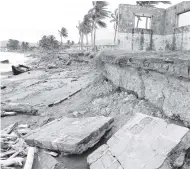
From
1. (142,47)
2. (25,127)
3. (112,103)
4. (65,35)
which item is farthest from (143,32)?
(65,35)

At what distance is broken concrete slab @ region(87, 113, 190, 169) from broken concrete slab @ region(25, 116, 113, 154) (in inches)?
9.6

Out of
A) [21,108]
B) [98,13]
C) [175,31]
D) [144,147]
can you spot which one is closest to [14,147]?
[21,108]

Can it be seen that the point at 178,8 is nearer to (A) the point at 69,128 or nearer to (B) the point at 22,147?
(A) the point at 69,128

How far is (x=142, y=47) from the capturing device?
12453 mm

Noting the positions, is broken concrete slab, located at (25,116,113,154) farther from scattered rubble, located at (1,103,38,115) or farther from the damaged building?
the damaged building

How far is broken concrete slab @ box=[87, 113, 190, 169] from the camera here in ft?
7.86

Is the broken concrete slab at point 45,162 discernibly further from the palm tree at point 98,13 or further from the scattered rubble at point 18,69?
the palm tree at point 98,13

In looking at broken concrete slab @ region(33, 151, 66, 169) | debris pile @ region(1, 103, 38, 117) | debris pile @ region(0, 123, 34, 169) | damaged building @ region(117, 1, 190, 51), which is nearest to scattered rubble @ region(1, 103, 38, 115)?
debris pile @ region(1, 103, 38, 117)

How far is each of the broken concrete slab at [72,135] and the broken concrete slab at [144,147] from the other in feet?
0.80

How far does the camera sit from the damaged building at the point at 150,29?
1148 cm

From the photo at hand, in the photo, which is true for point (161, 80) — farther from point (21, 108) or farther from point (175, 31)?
point (175, 31)

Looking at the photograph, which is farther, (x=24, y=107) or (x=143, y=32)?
(x=143, y=32)

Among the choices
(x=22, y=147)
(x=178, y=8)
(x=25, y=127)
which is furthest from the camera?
(x=178, y=8)

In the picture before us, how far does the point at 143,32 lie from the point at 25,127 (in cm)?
1016
